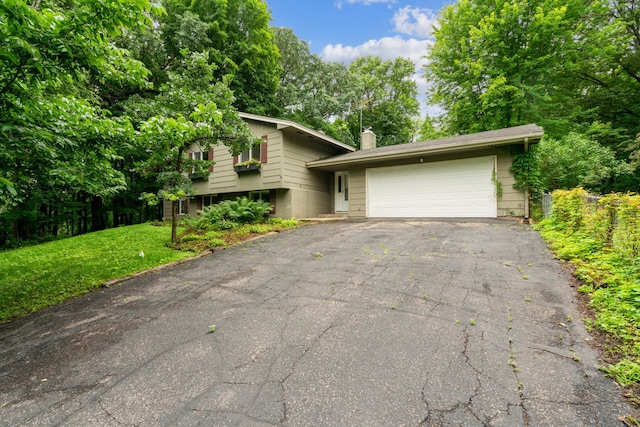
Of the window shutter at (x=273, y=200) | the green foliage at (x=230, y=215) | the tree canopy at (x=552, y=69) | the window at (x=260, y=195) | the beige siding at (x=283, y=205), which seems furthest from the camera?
the tree canopy at (x=552, y=69)

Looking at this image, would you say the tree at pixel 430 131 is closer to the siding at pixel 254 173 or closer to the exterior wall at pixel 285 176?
the exterior wall at pixel 285 176

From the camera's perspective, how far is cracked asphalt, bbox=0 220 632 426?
5.74ft

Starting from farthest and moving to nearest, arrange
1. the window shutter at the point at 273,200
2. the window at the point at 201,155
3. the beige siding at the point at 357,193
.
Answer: the window at the point at 201,155, the window shutter at the point at 273,200, the beige siding at the point at 357,193

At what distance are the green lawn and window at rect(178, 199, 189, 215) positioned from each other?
6417 mm

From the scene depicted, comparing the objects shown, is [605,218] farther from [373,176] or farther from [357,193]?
[357,193]

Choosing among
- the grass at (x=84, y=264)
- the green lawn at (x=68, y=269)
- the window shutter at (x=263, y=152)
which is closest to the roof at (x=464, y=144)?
the window shutter at (x=263, y=152)

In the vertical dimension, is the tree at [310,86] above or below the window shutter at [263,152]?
above

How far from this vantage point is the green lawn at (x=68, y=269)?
173 inches

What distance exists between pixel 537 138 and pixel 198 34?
16590mm

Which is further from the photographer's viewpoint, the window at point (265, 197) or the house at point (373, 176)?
the window at point (265, 197)

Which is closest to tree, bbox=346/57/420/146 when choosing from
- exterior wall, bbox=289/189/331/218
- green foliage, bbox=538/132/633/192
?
exterior wall, bbox=289/189/331/218

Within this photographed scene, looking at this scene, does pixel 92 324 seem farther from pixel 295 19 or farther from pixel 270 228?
pixel 295 19

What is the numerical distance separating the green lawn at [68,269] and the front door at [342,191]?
731cm

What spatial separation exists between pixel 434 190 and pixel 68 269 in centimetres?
1047
